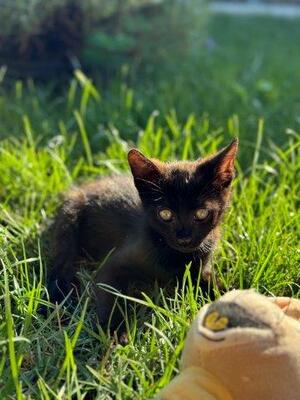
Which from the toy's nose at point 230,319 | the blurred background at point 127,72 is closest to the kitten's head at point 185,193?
the toy's nose at point 230,319

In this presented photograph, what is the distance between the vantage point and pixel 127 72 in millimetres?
4840

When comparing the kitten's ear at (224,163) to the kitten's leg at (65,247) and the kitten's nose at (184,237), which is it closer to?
the kitten's nose at (184,237)

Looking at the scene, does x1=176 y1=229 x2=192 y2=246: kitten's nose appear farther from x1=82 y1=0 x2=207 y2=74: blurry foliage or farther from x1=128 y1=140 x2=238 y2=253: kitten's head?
x1=82 y1=0 x2=207 y2=74: blurry foliage

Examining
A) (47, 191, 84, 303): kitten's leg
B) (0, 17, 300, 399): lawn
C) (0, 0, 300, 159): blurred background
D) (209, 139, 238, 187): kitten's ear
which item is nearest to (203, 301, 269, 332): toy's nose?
(0, 17, 300, 399): lawn

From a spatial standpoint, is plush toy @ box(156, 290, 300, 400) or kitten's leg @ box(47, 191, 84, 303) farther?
kitten's leg @ box(47, 191, 84, 303)

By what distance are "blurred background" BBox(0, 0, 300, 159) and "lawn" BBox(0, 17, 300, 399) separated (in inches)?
0.6

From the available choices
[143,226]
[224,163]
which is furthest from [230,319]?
[143,226]

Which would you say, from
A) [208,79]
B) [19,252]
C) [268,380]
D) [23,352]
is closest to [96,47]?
[208,79]

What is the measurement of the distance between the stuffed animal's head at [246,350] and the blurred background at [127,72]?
220 centimetres

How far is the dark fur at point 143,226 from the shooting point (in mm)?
2346

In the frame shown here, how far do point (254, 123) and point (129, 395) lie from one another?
8.16 feet

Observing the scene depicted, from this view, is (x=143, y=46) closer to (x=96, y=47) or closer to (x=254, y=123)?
(x=96, y=47)

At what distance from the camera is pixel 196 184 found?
234 cm

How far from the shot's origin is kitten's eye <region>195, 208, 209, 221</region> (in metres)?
2.34
